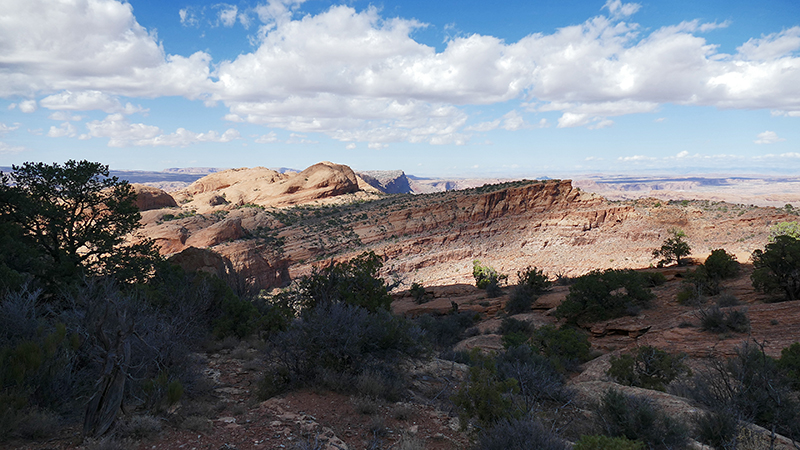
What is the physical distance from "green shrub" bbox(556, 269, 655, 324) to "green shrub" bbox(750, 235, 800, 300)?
4156 millimetres

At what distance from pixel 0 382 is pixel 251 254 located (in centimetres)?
3558

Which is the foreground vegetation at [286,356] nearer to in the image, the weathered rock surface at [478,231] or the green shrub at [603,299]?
the green shrub at [603,299]

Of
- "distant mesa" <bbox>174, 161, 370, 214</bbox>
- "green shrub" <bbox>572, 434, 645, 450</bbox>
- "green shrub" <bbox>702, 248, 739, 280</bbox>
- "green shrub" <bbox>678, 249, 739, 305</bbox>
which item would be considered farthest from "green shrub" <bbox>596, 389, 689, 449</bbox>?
"distant mesa" <bbox>174, 161, 370, 214</bbox>

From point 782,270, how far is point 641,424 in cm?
1429

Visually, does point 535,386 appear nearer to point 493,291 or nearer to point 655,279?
point 655,279

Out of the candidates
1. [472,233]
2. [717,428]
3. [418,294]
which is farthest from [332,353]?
[472,233]

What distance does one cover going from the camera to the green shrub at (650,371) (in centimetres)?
932

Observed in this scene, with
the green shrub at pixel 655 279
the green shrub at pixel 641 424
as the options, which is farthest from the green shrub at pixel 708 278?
the green shrub at pixel 641 424

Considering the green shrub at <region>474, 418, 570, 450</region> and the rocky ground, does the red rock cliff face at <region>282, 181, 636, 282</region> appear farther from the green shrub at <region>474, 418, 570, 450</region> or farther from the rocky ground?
the green shrub at <region>474, 418, 570, 450</region>

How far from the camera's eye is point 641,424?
5527mm

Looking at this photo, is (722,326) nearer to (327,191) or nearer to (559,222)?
(559,222)

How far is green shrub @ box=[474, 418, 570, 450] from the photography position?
14.5 ft

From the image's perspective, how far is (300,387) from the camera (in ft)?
23.4

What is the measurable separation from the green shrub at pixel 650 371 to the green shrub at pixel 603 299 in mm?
7728
